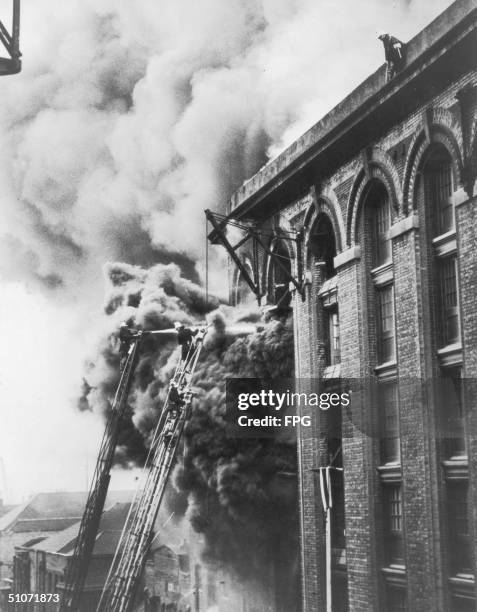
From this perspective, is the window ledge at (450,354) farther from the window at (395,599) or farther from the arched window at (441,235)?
the window at (395,599)

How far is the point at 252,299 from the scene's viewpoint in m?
20.5

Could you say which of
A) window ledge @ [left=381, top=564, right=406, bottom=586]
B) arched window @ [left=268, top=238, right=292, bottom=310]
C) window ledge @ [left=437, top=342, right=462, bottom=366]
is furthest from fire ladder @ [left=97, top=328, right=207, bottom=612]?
window ledge @ [left=437, top=342, right=462, bottom=366]

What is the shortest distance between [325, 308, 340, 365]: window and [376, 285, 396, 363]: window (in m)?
1.46

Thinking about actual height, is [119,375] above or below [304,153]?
below

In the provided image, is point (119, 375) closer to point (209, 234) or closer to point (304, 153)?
point (209, 234)

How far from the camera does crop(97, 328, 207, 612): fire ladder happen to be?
18.3 m

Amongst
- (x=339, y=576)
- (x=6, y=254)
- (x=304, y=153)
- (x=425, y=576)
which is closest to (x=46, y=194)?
(x=6, y=254)

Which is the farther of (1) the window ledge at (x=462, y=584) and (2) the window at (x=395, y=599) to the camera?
(2) the window at (x=395, y=599)

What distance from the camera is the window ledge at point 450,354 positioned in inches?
566

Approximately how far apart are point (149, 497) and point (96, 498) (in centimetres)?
129

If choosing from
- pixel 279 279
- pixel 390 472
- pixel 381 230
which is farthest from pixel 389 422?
pixel 279 279

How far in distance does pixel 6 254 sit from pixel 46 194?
1.69m

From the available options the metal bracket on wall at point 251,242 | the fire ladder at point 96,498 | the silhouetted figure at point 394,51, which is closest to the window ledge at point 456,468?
the metal bracket on wall at point 251,242

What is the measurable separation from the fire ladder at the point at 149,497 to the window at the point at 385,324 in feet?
14.2
